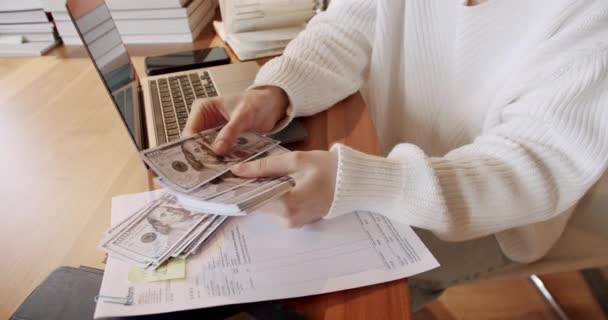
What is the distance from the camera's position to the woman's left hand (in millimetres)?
491

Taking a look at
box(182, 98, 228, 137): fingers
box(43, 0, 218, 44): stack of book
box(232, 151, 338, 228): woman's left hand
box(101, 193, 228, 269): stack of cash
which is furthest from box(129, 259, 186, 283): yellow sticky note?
box(43, 0, 218, 44): stack of book

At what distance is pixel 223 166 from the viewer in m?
0.57

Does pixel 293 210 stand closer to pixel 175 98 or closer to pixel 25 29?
pixel 175 98

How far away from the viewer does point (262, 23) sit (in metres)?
1.15

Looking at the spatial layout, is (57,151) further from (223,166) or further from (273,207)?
(273,207)

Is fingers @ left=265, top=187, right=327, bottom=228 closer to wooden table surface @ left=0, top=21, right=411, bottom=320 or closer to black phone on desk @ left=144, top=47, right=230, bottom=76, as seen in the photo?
wooden table surface @ left=0, top=21, right=411, bottom=320

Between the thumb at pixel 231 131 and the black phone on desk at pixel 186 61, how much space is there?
42 cm

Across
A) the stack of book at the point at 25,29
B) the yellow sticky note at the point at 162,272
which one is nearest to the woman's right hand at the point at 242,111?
the yellow sticky note at the point at 162,272

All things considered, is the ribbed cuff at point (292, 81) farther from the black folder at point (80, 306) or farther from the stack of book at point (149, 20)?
the stack of book at point (149, 20)

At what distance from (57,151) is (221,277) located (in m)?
0.57

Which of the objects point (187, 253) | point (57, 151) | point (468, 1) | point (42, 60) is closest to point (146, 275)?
point (187, 253)

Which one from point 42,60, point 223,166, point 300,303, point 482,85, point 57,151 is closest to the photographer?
point 300,303

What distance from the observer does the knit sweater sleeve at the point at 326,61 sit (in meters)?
0.73

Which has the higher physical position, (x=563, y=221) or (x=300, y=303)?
(x=300, y=303)
